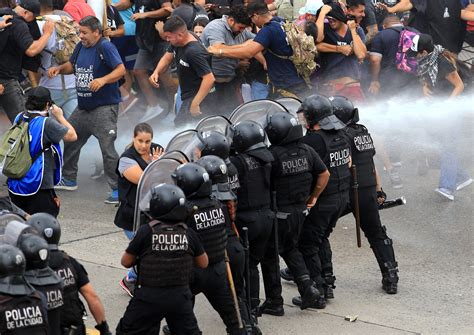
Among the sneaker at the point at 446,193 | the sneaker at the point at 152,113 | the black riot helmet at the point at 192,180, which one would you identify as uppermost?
the black riot helmet at the point at 192,180

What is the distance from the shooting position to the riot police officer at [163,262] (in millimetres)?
6637

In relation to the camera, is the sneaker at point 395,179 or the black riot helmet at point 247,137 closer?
the black riot helmet at point 247,137

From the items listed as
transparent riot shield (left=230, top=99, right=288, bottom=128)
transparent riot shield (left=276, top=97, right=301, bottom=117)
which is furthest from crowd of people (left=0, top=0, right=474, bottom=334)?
transparent riot shield (left=276, top=97, right=301, bottom=117)

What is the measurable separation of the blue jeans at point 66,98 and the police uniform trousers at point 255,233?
4.94 meters

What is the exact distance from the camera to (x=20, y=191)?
880cm

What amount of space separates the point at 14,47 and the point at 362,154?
180 inches

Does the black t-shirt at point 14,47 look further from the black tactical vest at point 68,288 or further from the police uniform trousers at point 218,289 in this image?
the black tactical vest at point 68,288

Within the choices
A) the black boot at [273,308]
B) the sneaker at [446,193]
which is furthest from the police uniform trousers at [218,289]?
the sneaker at [446,193]

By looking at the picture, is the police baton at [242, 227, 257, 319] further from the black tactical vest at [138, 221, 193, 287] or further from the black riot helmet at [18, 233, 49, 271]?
the black riot helmet at [18, 233, 49, 271]

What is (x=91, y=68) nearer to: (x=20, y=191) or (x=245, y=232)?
(x=20, y=191)

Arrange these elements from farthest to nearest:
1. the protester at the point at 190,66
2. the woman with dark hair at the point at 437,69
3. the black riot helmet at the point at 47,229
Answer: the woman with dark hair at the point at 437,69
the protester at the point at 190,66
the black riot helmet at the point at 47,229

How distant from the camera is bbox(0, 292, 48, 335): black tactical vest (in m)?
5.66

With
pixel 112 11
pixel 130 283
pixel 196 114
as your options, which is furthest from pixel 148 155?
pixel 112 11

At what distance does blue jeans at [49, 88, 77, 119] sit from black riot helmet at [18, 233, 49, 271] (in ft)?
21.2
